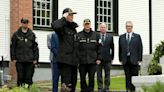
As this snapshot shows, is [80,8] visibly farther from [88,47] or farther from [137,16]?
[88,47]

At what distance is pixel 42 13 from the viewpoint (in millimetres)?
22656

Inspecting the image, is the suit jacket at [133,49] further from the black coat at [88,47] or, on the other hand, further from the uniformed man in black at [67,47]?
the uniformed man in black at [67,47]

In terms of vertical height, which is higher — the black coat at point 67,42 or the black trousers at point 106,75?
the black coat at point 67,42

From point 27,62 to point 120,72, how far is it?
38.2 ft

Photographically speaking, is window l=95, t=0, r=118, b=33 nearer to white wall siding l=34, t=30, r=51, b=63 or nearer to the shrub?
white wall siding l=34, t=30, r=51, b=63

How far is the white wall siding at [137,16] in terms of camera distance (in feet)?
81.8

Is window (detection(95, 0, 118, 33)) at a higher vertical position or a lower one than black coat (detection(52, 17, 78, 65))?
higher

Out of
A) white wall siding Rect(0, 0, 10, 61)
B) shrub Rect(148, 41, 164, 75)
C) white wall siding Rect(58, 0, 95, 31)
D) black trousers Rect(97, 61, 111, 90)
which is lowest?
black trousers Rect(97, 61, 111, 90)

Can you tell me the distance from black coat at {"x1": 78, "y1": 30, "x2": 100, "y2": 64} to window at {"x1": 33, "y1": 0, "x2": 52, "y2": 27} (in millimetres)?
8827

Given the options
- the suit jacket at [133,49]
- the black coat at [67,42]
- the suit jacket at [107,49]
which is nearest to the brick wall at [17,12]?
the suit jacket at [107,49]

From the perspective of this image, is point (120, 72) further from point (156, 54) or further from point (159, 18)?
point (156, 54)

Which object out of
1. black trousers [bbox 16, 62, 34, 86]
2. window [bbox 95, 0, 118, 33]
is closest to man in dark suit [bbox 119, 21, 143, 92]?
black trousers [bbox 16, 62, 34, 86]

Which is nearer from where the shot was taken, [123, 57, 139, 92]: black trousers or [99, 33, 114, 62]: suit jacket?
[123, 57, 139, 92]: black trousers

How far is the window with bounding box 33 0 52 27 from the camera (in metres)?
22.4
